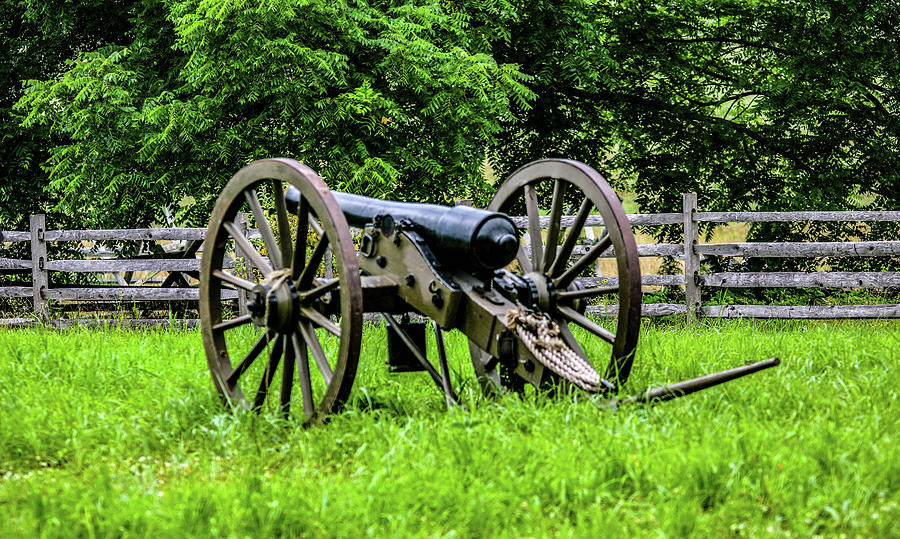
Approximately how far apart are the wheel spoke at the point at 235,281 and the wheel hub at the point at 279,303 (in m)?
0.18

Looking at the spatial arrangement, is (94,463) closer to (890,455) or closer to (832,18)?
(890,455)

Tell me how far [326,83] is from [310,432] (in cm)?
579

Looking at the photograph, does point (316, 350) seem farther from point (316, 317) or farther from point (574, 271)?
point (574, 271)

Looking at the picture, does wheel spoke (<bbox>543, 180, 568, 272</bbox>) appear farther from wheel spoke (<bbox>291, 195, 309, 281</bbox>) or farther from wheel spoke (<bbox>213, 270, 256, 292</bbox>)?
wheel spoke (<bbox>213, 270, 256, 292</bbox>)

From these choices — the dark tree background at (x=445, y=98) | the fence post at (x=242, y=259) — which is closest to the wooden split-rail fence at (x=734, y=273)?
the fence post at (x=242, y=259)

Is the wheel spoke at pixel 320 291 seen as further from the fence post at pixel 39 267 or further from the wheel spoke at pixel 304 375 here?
the fence post at pixel 39 267

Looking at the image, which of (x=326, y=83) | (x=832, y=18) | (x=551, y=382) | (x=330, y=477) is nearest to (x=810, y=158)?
(x=832, y=18)

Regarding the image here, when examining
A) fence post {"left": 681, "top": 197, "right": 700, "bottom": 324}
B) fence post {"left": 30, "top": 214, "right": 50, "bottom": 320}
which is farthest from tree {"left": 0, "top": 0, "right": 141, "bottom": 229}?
fence post {"left": 681, "top": 197, "right": 700, "bottom": 324}

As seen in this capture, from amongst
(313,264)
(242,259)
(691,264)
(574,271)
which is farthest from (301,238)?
(691,264)

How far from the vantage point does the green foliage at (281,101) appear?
9.04 metres

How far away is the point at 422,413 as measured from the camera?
14.4ft

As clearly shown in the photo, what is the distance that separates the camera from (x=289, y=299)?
4.43 metres

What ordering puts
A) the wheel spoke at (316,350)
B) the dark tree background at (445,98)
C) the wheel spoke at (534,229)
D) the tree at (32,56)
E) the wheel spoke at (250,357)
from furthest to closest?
the tree at (32,56) < the dark tree background at (445,98) < the wheel spoke at (534,229) < the wheel spoke at (250,357) < the wheel spoke at (316,350)

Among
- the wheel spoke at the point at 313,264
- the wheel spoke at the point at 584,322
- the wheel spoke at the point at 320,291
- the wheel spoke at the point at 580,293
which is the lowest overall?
the wheel spoke at the point at 584,322
